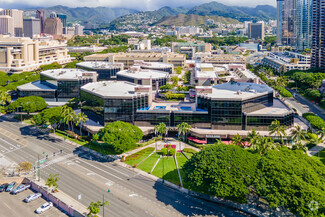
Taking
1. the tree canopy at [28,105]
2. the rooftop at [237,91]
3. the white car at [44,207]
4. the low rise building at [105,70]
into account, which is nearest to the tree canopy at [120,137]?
the white car at [44,207]


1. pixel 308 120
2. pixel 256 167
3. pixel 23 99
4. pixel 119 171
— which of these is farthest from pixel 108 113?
pixel 308 120

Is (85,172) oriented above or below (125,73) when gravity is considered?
below

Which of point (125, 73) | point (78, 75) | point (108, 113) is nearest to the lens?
point (108, 113)

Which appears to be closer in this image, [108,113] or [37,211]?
[37,211]

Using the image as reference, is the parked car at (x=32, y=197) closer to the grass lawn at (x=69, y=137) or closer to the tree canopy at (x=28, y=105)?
the grass lawn at (x=69, y=137)

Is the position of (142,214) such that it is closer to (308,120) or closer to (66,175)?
(66,175)

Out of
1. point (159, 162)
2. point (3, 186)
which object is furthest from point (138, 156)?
point (3, 186)

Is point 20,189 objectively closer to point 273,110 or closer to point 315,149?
point 273,110
